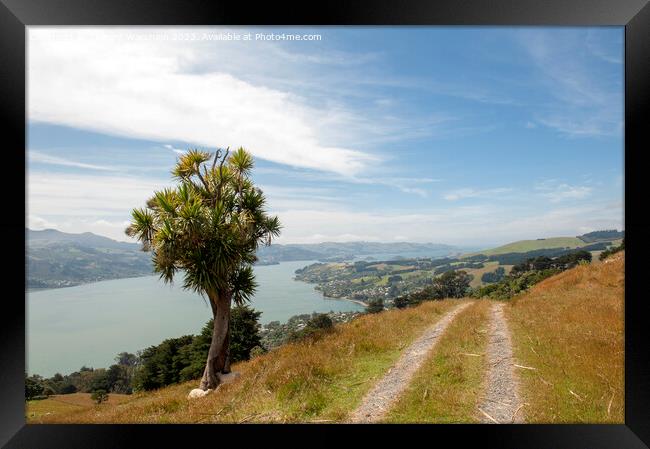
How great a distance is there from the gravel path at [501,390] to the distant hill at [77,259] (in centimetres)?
562

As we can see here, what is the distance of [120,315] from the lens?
5.14m

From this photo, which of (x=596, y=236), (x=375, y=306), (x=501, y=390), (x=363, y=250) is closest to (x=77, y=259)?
(x=363, y=250)

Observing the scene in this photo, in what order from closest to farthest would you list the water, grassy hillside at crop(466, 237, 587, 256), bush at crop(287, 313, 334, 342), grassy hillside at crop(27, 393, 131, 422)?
1. grassy hillside at crop(27, 393, 131, 422)
2. the water
3. bush at crop(287, 313, 334, 342)
4. grassy hillside at crop(466, 237, 587, 256)

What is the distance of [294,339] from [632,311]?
552cm

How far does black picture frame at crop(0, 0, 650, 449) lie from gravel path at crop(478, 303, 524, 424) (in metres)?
0.15

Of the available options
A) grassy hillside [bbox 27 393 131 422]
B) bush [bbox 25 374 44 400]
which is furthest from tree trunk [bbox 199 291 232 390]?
bush [bbox 25 374 44 400]

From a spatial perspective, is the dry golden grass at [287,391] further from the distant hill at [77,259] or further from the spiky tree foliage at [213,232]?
the distant hill at [77,259]

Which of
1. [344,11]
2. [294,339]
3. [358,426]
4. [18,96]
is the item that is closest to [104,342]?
[294,339]

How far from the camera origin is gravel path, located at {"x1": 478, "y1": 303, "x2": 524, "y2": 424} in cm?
362

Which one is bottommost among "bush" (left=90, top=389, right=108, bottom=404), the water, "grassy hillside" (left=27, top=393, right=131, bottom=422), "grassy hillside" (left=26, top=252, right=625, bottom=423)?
"bush" (left=90, top=389, right=108, bottom=404)

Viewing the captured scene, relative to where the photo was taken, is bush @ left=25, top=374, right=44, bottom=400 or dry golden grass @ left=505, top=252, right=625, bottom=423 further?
bush @ left=25, top=374, right=44, bottom=400

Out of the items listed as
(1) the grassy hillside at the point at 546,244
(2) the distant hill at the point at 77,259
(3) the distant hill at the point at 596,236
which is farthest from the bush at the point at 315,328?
(3) the distant hill at the point at 596,236

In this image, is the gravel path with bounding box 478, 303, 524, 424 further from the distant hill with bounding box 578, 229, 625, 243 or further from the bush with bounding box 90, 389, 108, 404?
the bush with bounding box 90, 389, 108, 404

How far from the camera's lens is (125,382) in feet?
19.2
